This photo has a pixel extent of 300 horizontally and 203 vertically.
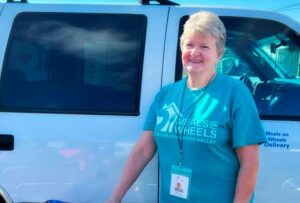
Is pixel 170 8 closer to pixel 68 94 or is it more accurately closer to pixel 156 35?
pixel 156 35

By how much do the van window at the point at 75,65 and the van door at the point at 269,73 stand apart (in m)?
0.25

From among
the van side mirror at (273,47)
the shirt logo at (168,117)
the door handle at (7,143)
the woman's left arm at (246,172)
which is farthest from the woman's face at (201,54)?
the door handle at (7,143)

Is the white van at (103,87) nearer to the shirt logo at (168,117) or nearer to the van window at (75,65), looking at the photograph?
the van window at (75,65)

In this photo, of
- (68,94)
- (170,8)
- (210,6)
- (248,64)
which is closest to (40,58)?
(68,94)

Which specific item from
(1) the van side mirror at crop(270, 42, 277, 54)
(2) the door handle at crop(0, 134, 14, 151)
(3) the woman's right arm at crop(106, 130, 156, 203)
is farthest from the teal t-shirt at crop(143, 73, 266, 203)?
(2) the door handle at crop(0, 134, 14, 151)

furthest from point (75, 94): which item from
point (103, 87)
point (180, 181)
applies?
point (180, 181)

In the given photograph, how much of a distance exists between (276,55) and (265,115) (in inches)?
17.3

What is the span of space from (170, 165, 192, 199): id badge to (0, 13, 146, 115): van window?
0.61m

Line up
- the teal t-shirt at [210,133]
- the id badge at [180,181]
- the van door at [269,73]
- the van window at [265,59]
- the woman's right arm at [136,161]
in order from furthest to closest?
1. the van window at [265,59]
2. the van door at [269,73]
3. the woman's right arm at [136,161]
4. the id badge at [180,181]
5. the teal t-shirt at [210,133]

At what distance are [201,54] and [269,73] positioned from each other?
88 centimetres

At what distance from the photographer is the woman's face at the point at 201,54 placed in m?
1.46

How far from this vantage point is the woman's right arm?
171cm

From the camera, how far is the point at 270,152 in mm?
1865

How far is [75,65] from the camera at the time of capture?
2.08 m
